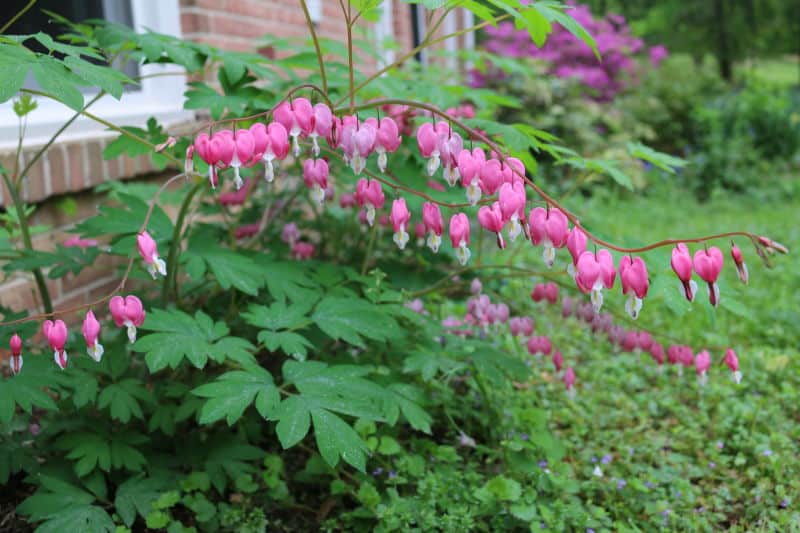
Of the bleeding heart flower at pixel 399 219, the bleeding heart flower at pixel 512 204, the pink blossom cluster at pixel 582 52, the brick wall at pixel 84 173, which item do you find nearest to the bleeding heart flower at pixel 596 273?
the bleeding heart flower at pixel 512 204

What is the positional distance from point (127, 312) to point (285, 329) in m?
0.67

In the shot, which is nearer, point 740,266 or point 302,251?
point 740,266

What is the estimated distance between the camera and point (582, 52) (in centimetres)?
891

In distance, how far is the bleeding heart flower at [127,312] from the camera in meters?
1.30

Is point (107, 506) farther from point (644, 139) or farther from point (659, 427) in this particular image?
point (644, 139)

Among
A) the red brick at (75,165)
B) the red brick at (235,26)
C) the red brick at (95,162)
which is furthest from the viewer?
the red brick at (235,26)

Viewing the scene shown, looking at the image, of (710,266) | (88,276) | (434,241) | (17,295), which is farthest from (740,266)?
(88,276)

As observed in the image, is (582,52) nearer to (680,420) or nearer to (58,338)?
(680,420)

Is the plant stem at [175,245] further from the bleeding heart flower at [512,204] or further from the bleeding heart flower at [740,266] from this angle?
the bleeding heart flower at [740,266]

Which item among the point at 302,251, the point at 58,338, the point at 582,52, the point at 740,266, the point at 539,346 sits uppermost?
the point at 582,52

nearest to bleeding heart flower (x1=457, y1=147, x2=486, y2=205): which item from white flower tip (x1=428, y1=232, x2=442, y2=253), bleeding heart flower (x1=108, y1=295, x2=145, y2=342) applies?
white flower tip (x1=428, y1=232, x2=442, y2=253)

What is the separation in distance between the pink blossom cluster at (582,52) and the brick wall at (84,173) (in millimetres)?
4829

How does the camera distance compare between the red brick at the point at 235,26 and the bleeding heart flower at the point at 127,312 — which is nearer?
the bleeding heart flower at the point at 127,312

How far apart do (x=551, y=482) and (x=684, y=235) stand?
396 centimetres
